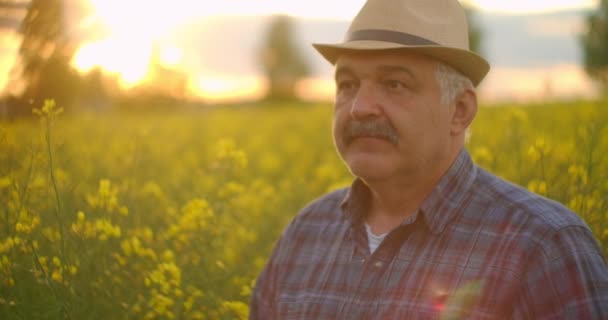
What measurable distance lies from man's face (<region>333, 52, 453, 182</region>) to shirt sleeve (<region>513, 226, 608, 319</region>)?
1.59 feet

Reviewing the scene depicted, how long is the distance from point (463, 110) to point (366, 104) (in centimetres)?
33

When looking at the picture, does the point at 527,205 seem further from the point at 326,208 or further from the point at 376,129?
the point at 326,208

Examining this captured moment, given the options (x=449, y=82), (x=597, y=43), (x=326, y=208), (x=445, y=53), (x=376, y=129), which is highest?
(x=445, y=53)

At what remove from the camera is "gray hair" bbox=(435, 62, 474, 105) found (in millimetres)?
2197

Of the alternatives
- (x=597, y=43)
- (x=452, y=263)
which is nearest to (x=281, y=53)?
(x=597, y=43)

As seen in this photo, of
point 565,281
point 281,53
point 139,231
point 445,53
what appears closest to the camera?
point 565,281

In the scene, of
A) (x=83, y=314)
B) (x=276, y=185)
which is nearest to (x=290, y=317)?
(x=83, y=314)

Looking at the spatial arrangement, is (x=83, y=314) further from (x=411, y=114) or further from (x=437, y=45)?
(x=437, y=45)

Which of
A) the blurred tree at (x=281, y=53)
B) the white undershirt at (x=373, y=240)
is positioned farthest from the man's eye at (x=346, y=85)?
the blurred tree at (x=281, y=53)

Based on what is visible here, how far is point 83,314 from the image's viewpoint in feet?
8.28

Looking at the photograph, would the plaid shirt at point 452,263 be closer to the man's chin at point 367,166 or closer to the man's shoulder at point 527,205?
the man's shoulder at point 527,205

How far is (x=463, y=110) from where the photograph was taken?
228cm

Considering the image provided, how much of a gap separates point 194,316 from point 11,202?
0.81 metres

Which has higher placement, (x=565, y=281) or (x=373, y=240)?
(x=565, y=281)
